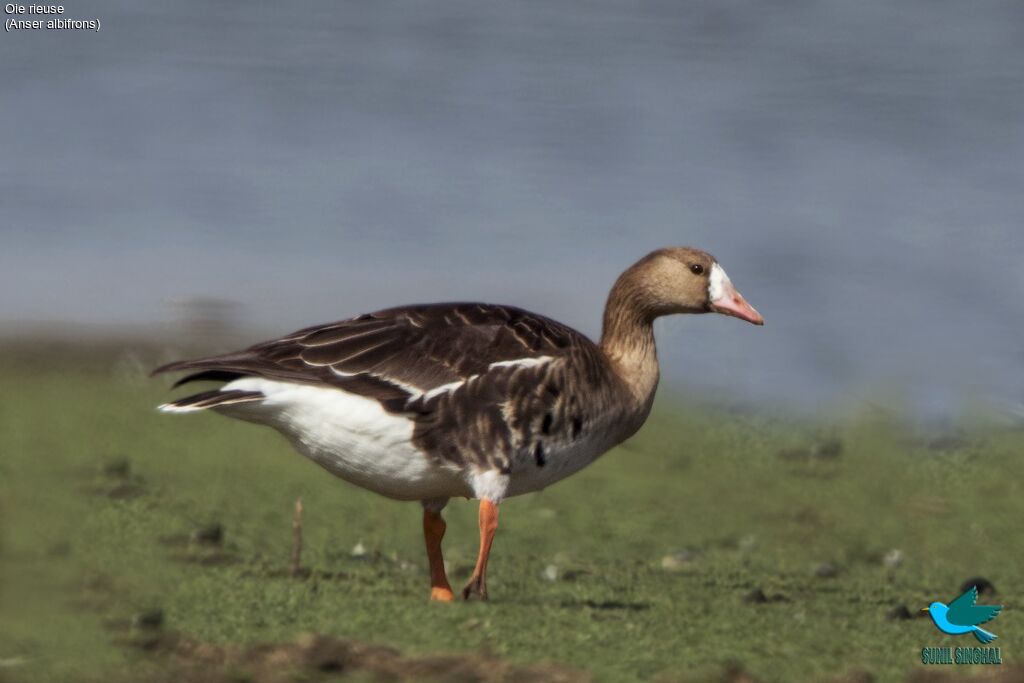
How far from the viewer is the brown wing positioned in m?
9.39

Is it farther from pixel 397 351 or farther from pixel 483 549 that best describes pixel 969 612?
pixel 397 351

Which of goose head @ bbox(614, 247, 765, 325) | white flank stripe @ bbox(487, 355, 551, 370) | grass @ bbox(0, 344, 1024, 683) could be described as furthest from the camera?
goose head @ bbox(614, 247, 765, 325)

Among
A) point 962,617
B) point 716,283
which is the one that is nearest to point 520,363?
point 716,283

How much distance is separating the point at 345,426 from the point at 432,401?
0.50 m

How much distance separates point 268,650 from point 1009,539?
6.53 metres

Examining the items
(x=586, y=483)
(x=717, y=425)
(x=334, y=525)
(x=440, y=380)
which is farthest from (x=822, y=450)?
(x=440, y=380)

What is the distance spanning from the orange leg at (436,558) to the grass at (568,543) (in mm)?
213

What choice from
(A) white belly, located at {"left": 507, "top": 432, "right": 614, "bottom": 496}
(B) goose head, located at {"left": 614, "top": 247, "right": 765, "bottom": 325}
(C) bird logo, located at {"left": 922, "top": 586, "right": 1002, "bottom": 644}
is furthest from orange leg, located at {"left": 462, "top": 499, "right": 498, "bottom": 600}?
(C) bird logo, located at {"left": 922, "top": 586, "right": 1002, "bottom": 644}

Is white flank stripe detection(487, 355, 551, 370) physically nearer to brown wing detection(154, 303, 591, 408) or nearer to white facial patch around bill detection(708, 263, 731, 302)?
brown wing detection(154, 303, 591, 408)

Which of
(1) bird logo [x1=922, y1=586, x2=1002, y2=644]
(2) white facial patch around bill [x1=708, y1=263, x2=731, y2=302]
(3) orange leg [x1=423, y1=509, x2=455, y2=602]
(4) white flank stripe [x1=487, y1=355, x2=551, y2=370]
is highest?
(2) white facial patch around bill [x1=708, y1=263, x2=731, y2=302]

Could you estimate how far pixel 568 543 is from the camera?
11.8 meters

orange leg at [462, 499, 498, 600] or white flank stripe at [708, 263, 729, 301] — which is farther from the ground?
white flank stripe at [708, 263, 729, 301]

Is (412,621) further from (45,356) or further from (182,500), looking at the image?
(45,356)

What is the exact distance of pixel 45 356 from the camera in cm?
1644
